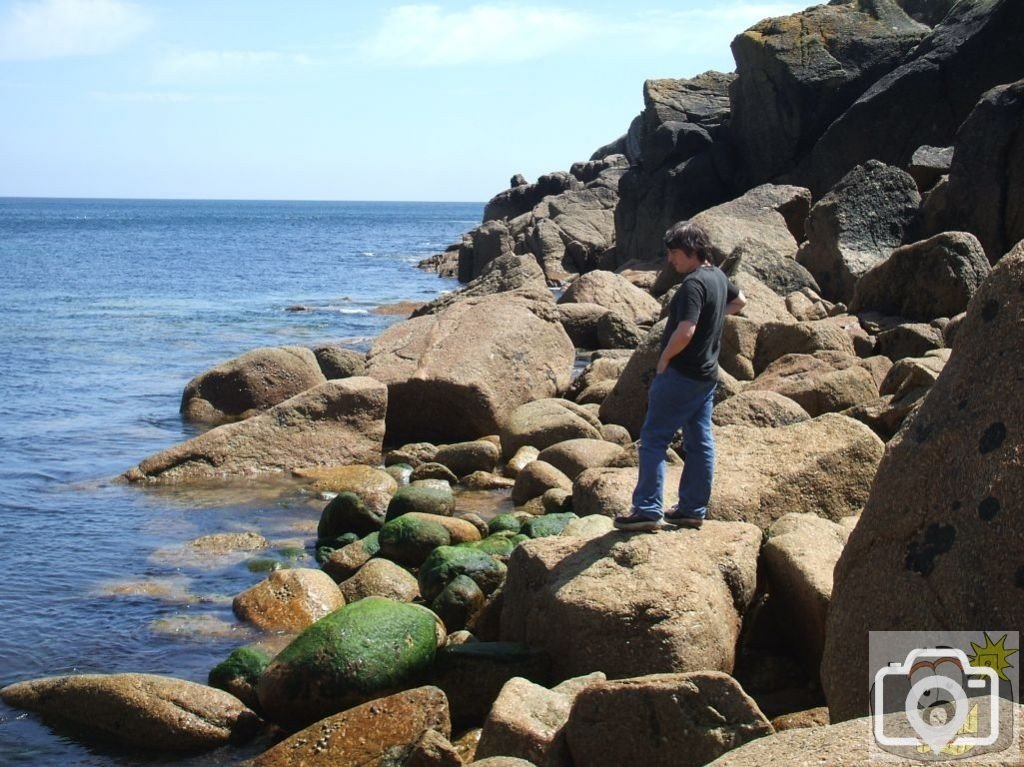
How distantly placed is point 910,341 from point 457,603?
8296 millimetres

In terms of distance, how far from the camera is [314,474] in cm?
1274

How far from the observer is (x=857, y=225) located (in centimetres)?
2042

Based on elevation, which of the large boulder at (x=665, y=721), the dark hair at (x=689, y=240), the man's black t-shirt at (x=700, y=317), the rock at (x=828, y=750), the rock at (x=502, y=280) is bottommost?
the large boulder at (x=665, y=721)

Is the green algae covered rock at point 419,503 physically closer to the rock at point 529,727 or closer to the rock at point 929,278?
the rock at point 529,727

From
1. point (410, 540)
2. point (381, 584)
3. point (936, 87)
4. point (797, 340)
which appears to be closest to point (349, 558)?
point (410, 540)

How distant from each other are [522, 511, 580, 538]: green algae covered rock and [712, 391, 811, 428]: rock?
68.8 inches

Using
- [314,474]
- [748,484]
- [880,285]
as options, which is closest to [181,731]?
[748,484]

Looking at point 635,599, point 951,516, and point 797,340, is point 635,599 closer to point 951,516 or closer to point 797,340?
point 951,516

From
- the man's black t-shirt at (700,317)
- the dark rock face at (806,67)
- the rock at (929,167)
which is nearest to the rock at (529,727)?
the man's black t-shirt at (700,317)

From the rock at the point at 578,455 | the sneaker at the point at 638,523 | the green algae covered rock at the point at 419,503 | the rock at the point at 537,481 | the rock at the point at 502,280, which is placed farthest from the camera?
the rock at the point at 502,280

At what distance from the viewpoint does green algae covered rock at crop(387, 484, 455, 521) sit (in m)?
10.2

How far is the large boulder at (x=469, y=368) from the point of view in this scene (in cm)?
1394

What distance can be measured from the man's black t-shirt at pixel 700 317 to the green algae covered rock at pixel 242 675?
2.97 m

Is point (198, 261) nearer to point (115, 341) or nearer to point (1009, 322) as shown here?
point (115, 341)
